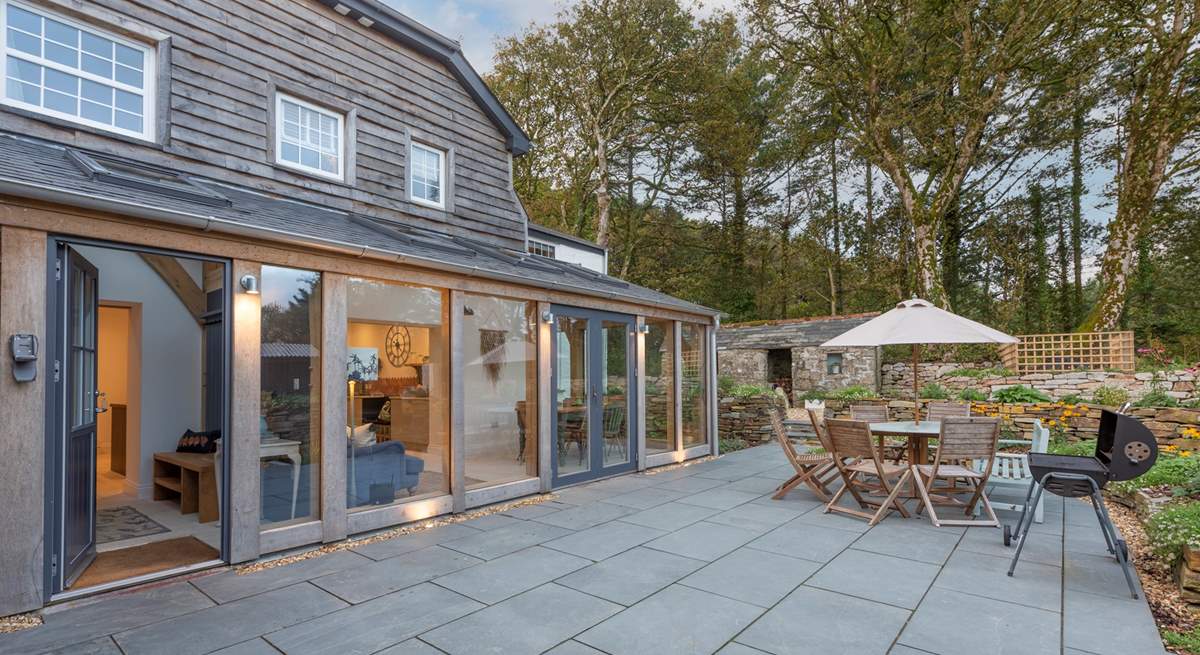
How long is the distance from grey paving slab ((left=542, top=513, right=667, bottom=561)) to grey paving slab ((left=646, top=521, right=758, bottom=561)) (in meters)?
0.16

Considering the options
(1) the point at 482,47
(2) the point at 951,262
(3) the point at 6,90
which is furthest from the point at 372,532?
(2) the point at 951,262

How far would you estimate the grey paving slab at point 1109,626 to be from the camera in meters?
2.94

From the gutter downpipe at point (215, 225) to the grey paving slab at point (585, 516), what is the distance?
96.5 inches

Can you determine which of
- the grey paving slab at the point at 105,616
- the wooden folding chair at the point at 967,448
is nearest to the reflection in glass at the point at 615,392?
the wooden folding chair at the point at 967,448

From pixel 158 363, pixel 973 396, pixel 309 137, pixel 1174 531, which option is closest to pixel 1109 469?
pixel 1174 531

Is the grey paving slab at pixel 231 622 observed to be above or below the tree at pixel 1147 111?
below

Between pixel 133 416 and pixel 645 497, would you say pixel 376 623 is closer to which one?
pixel 645 497

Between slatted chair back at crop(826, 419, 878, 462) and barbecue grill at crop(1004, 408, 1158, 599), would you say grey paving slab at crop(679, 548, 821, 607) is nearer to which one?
barbecue grill at crop(1004, 408, 1158, 599)

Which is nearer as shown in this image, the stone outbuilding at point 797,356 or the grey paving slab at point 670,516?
the grey paving slab at point 670,516

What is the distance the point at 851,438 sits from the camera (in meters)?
5.66

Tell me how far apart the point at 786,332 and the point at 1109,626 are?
15.4m

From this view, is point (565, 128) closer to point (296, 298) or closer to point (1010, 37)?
point (1010, 37)

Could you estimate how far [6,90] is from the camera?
4941 mm

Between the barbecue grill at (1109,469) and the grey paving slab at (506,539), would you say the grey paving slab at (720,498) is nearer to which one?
the grey paving slab at (506,539)
